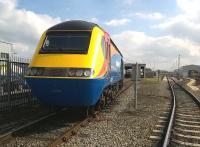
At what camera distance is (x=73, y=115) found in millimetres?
13148

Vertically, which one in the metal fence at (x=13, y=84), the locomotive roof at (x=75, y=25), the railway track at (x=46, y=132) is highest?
the locomotive roof at (x=75, y=25)

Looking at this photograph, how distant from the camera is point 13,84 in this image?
14.3m

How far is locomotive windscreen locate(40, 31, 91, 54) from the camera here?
1170cm

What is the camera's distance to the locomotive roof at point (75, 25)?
1236cm

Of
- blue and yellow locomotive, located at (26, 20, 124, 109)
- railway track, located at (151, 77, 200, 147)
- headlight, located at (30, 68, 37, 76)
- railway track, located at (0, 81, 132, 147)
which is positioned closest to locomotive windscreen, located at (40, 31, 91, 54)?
blue and yellow locomotive, located at (26, 20, 124, 109)

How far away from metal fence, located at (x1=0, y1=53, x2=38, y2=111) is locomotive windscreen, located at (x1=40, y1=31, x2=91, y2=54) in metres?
2.38

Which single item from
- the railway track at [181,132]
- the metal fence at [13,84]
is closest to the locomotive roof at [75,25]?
the metal fence at [13,84]

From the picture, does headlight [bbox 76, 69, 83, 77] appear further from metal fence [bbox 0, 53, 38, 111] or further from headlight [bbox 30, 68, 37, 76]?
metal fence [bbox 0, 53, 38, 111]

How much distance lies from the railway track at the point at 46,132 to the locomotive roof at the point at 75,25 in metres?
3.09

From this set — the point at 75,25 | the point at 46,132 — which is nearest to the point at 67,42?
the point at 75,25

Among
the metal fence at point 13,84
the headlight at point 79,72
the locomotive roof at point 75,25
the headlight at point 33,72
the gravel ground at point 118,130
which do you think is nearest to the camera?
the gravel ground at point 118,130

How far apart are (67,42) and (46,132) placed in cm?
336

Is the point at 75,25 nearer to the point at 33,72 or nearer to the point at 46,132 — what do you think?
the point at 33,72

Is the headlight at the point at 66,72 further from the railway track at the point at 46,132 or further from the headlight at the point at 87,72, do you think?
the railway track at the point at 46,132
